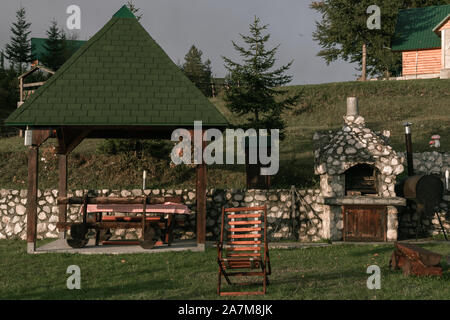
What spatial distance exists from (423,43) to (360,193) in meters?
28.6

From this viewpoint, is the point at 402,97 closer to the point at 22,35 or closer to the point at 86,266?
the point at 86,266

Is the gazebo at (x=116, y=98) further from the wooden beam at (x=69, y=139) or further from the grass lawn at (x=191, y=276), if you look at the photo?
the grass lawn at (x=191, y=276)

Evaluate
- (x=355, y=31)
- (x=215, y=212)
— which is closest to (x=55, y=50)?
(x=355, y=31)

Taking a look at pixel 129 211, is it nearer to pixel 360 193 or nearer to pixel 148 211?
pixel 148 211

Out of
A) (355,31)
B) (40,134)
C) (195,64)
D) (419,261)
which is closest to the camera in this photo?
(419,261)

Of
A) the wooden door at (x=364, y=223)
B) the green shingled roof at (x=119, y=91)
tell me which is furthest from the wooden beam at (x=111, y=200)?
the wooden door at (x=364, y=223)

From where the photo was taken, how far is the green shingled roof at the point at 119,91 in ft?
38.3

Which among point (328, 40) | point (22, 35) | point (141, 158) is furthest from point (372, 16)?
point (22, 35)

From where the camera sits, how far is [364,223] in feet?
43.9

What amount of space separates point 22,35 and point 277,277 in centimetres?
4606

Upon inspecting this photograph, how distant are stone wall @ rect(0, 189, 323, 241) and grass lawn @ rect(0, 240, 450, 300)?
217cm

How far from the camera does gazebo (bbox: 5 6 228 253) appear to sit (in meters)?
11.6

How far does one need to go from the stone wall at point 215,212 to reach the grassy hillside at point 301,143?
203 centimetres

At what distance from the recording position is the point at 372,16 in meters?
35.0
